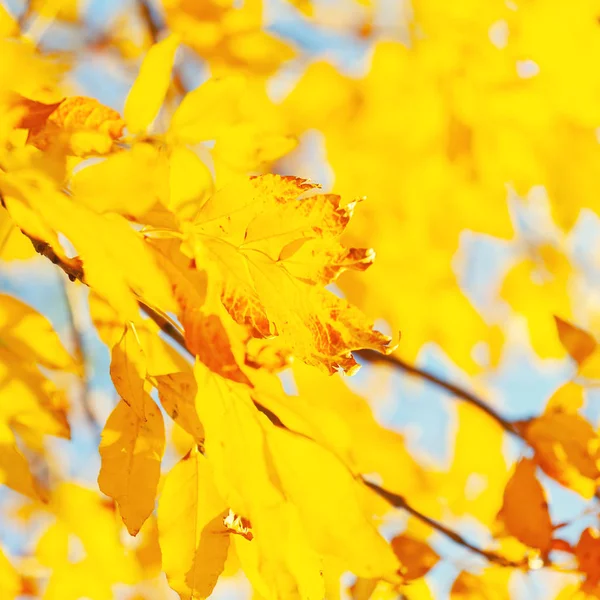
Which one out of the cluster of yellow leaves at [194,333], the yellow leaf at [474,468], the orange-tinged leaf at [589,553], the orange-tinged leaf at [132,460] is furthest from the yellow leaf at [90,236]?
the orange-tinged leaf at [589,553]

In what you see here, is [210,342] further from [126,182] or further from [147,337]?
[126,182]

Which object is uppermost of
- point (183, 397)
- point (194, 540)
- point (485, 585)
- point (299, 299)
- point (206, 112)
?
point (206, 112)

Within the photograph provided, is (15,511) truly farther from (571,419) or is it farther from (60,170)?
(571,419)

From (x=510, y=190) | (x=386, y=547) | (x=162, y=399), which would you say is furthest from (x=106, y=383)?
(x=510, y=190)

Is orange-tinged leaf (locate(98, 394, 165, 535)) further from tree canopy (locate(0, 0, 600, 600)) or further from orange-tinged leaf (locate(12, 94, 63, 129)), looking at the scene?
orange-tinged leaf (locate(12, 94, 63, 129))

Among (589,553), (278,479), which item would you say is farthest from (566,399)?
(278,479)

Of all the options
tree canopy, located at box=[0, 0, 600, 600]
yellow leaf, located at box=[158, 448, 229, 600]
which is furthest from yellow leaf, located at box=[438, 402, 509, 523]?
yellow leaf, located at box=[158, 448, 229, 600]

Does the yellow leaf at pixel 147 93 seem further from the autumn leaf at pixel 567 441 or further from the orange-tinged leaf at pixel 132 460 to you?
the autumn leaf at pixel 567 441

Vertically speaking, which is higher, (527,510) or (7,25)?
(7,25)
